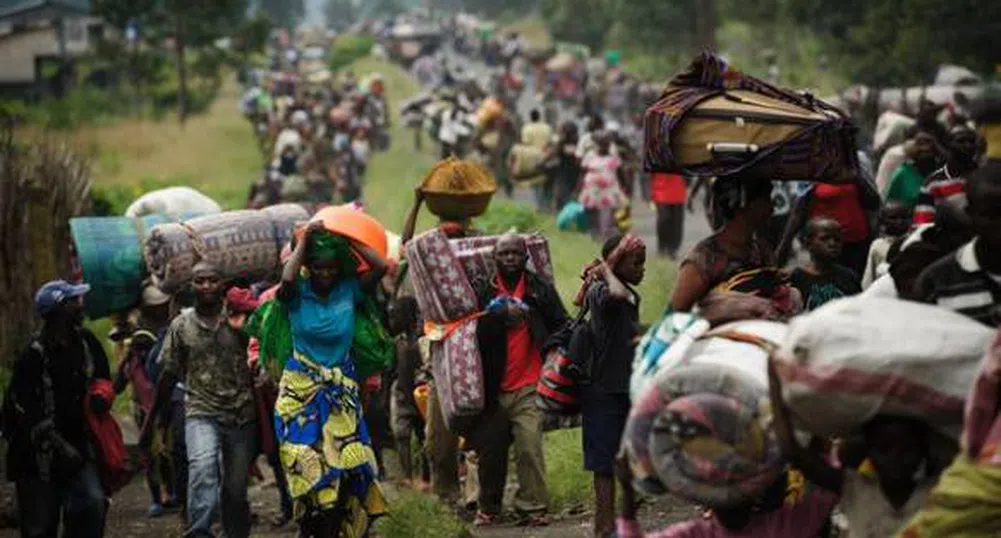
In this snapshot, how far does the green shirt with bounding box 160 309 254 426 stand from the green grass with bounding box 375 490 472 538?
0.83 metres

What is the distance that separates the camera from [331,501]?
33.9 ft

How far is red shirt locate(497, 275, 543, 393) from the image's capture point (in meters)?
11.3

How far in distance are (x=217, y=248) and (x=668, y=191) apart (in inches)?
379

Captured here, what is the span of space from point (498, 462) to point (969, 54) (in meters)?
28.2

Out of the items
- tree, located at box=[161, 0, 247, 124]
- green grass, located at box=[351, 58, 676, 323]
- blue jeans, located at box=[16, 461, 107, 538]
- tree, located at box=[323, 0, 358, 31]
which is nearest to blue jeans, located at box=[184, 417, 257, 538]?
blue jeans, located at box=[16, 461, 107, 538]

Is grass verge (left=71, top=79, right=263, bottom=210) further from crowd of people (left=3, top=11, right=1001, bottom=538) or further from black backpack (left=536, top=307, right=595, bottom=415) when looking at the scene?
black backpack (left=536, top=307, right=595, bottom=415)

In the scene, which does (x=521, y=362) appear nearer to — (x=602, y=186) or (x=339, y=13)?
(x=602, y=186)

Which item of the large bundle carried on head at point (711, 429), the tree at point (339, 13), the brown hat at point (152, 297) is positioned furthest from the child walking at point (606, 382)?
the tree at point (339, 13)

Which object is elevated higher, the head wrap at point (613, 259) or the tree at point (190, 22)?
the head wrap at point (613, 259)

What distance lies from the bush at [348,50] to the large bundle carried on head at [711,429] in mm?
83247

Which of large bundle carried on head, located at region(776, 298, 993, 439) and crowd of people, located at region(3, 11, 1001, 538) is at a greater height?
large bundle carried on head, located at region(776, 298, 993, 439)

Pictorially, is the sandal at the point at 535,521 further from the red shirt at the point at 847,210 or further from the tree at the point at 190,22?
the tree at the point at 190,22

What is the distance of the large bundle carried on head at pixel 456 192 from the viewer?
11.7 meters

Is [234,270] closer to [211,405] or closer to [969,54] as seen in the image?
[211,405]
